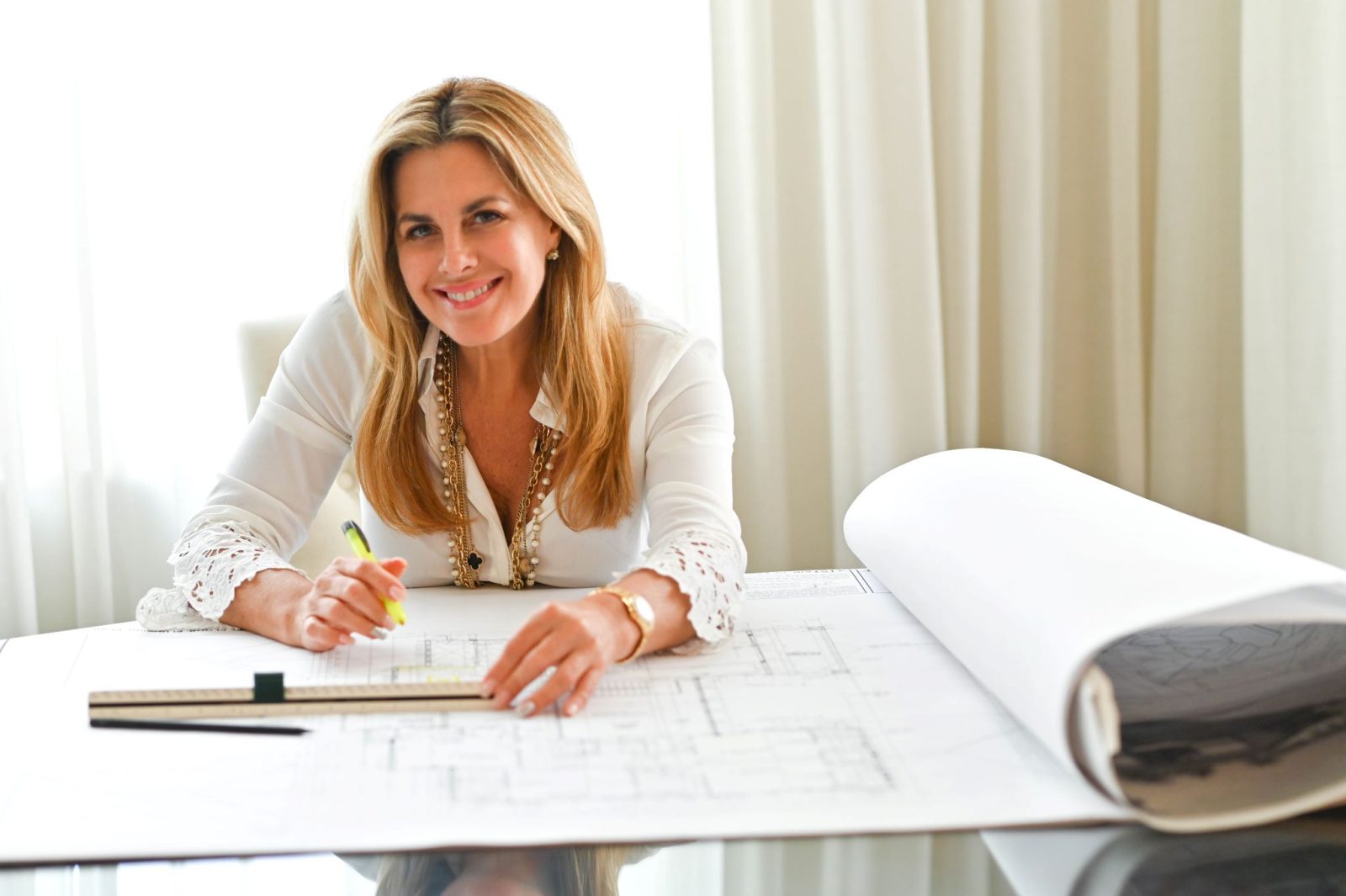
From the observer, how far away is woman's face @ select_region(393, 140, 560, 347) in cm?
162

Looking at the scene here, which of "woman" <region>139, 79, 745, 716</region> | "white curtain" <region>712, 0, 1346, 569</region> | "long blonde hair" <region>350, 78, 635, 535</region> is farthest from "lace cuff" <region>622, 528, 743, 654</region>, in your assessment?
"white curtain" <region>712, 0, 1346, 569</region>

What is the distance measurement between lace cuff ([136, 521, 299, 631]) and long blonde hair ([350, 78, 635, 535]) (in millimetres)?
202

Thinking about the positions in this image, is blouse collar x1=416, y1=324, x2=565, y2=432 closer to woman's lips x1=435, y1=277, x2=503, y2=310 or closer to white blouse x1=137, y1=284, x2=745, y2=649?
white blouse x1=137, y1=284, x2=745, y2=649

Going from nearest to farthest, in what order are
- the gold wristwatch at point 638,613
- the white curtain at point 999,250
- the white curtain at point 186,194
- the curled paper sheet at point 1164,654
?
the curled paper sheet at point 1164,654
the gold wristwatch at point 638,613
the white curtain at point 186,194
the white curtain at point 999,250

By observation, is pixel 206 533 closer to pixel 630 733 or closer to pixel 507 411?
pixel 507 411

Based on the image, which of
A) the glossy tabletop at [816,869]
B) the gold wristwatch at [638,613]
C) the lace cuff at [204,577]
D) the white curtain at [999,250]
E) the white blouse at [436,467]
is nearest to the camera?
the glossy tabletop at [816,869]

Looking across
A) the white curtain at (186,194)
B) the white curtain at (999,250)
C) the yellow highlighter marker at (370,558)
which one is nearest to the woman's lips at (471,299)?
the yellow highlighter marker at (370,558)

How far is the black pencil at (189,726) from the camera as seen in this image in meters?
1.10

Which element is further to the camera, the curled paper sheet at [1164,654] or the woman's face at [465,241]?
the woman's face at [465,241]

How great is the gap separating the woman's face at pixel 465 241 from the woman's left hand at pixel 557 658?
535mm

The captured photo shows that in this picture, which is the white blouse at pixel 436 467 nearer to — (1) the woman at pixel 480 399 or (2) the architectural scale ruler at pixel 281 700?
(1) the woman at pixel 480 399

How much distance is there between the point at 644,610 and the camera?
130 cm

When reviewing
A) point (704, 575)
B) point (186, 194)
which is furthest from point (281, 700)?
point (186, 194)

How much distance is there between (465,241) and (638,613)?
59 cm
